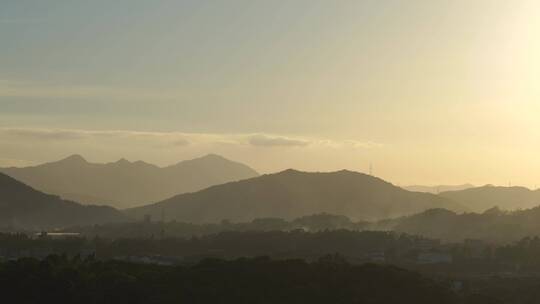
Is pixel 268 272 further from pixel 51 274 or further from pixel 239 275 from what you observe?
pixel 51 274

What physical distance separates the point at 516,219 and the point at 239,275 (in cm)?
12736

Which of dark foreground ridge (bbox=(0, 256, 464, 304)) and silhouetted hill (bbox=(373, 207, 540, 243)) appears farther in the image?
silhouetted hill (bbox=(373, 207, 540, 243))

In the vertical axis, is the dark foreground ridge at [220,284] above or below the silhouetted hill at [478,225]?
below

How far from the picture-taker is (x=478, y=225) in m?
164

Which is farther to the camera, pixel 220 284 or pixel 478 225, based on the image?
pixel 478 225

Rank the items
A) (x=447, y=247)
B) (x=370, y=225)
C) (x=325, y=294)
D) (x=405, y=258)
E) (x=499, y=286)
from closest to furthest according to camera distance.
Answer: (x=325, y=294), (x=499, y=286), (x=405, y=258), (x=447, y=247), (x=370, y=225)

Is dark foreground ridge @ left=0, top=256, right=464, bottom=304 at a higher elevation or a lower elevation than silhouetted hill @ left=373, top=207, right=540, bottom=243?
lower

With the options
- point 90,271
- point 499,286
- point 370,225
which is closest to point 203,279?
point 90,271

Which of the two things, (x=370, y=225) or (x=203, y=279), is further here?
(x=370, y=225)

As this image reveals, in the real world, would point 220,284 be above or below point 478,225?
below

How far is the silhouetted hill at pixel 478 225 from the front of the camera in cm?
14912

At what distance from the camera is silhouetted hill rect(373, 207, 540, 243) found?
149 meters

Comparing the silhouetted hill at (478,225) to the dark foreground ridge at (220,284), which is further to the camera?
the silhouetted hill at (478,225)

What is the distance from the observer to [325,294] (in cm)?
4375
